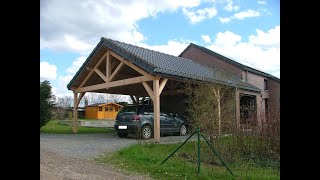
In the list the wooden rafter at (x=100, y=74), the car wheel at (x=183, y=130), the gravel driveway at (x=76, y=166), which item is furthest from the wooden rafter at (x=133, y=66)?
the gravel driveway at (x=76, y=166)

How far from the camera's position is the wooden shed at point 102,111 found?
5525 centimetres

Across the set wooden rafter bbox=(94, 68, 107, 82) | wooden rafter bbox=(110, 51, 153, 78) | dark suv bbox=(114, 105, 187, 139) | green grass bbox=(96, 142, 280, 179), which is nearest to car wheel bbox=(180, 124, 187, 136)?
dark suv bbox=(114, 105, 187, 139)

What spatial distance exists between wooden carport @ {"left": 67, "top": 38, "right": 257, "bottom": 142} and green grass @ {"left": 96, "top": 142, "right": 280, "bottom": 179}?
116 inches

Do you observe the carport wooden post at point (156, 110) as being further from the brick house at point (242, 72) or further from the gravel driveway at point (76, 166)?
the brick house at point (242, 72)

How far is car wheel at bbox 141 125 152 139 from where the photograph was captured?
1465 centimetres

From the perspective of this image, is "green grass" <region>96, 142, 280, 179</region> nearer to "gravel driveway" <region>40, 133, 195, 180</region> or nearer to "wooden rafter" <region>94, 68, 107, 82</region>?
"gravel driveway" <region>40, 133, 195, 180</region>

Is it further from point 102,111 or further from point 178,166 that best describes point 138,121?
point 102,111

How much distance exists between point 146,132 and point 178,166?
6.55 metres

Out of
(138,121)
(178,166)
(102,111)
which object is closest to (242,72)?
(138,121)

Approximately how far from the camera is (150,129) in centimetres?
1506

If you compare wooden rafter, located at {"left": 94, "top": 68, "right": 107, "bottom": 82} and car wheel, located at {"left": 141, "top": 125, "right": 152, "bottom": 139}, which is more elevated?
wooden rafter, located at {"left": 94, "top": 68, "right": 107, "bottom": 82}
